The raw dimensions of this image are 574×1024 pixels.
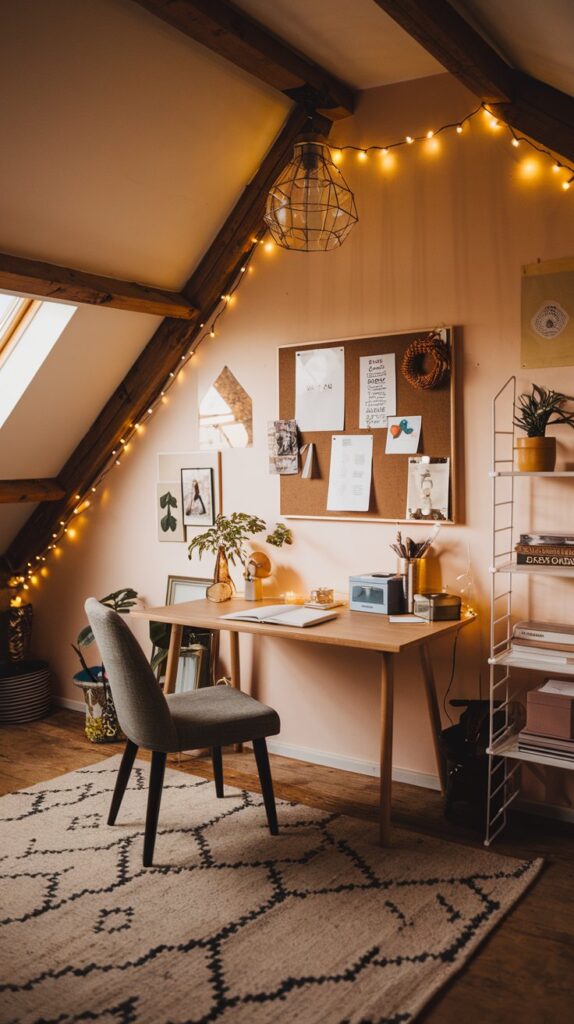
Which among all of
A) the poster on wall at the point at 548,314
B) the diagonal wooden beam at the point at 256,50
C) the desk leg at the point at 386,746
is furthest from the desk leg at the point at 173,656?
the diagonal wooden beam at the point at 256,50

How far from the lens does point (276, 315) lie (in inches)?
150

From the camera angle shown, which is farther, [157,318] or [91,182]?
[157,318]

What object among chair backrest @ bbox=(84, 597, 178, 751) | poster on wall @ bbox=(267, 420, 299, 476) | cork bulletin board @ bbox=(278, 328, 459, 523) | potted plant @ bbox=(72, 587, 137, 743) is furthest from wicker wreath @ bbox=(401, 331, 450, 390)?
potted plant @ bbox=(72, 587, 137, 743)

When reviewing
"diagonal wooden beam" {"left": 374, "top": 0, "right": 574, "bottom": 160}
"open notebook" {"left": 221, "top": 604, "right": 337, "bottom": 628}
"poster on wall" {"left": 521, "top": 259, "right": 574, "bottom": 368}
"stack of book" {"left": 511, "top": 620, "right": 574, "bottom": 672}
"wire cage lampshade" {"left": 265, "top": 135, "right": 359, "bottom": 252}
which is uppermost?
"diagonal wooden beam" {"left": 374, "top": 0, "right": 574, "bottom": 160}

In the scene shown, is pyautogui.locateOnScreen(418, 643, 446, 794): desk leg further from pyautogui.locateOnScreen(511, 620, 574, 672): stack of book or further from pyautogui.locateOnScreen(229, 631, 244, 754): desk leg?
pyautogui.locateOnScreen(229, 631, 244, 754): desk leg

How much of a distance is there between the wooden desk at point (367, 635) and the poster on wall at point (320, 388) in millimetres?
799

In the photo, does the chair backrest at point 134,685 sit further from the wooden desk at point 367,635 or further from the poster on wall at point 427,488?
the poster on wall at point 427,488

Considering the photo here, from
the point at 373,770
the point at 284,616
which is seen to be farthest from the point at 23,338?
the point at 373,770

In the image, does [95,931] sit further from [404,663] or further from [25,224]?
[25,224]

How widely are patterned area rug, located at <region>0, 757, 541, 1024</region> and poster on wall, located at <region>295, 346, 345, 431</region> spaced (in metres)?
1.56

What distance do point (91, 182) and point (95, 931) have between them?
258cm

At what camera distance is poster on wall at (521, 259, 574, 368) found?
303 centimetres

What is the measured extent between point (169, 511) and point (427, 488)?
1.43 metres

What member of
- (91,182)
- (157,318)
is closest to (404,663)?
(157,318)
